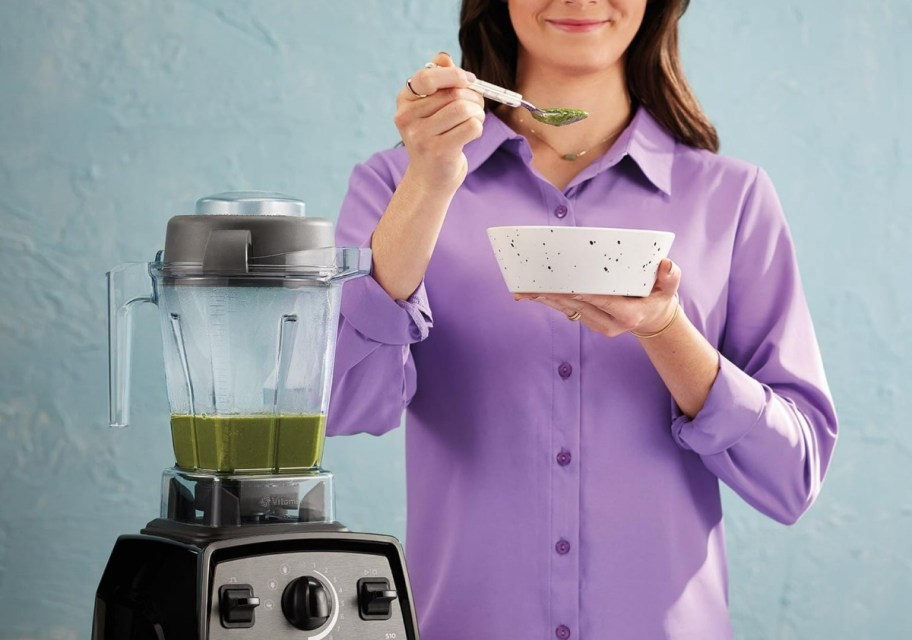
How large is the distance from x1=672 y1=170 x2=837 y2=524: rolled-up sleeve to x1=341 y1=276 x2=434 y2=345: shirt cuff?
0.25m

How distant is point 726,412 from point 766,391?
0.07 metres

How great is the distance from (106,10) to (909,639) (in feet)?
5.07

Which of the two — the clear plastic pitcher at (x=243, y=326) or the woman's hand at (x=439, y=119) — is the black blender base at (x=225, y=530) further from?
the woman's hand at (x=439, y=119)

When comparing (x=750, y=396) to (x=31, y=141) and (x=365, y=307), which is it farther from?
(x=31, y=141)

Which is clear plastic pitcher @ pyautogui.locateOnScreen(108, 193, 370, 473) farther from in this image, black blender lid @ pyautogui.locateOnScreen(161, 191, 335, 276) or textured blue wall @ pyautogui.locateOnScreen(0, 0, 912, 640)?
textured blue wall @ pyautogui.locateOnScreen(0, 0, 912, 640)

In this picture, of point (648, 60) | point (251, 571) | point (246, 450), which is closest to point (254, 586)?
point (251, 571)

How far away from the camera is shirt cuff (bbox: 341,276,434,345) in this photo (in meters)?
1.02

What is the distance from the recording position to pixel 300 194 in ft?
5.65

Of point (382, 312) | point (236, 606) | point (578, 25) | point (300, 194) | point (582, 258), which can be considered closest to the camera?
point (236, 606)

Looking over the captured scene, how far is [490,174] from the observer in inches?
47.2

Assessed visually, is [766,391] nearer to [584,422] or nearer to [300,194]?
[584,422]

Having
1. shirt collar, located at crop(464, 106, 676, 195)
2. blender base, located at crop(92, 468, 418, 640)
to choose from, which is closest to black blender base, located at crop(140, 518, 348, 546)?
blender base, located at crop(92, 468, 418, 640)

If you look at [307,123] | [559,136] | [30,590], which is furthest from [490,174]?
[30,590]

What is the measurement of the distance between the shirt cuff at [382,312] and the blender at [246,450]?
2cm
